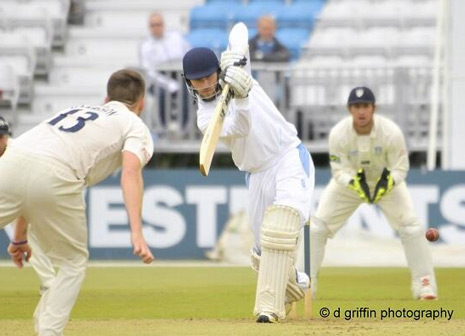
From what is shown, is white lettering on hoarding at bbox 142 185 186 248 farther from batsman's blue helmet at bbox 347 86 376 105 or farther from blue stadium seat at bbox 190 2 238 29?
batsman's blue helmet at bbox 347 86 376 105

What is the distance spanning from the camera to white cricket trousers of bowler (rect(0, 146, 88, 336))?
24.5 ft

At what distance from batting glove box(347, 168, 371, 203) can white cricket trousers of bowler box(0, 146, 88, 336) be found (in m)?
4.97

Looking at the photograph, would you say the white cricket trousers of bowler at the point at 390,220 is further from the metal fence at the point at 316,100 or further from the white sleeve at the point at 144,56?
the white sleeve at the point at 144,56

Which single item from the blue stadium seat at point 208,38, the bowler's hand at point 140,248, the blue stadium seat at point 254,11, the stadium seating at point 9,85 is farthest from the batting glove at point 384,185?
the blue stadium seat at point 254,11

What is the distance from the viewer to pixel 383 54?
18906 mm

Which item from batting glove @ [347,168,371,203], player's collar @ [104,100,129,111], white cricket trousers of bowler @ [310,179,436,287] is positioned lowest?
white cricket trousers of bowler @ [310,179,436,287]

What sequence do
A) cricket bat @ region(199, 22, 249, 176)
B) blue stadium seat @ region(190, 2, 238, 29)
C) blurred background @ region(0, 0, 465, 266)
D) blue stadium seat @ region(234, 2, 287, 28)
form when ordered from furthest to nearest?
blue stadium seat @ region(190, 2, 238, 29) < blue stadium seat @ region(234, 2, 287, 28) < blurred background @ region(0, 0, 465, 266) < cricket bat @ region(199, 22, 249, 176)

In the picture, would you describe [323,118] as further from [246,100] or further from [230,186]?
[246,100]

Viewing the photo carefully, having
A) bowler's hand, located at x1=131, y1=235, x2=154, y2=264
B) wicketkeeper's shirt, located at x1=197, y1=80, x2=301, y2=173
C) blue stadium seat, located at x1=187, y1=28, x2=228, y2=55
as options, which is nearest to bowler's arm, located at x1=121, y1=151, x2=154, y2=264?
bowler's hand, located at x1=131, y1=235, x2=154, y2=264

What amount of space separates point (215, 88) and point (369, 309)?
2916mm

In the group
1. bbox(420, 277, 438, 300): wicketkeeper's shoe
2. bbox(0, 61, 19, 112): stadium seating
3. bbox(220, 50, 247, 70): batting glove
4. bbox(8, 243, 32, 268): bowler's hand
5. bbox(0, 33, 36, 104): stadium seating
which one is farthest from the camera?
bbox(0, 33, 36, 104): stadium seating

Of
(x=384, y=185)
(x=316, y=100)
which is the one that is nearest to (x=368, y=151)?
(x=384, y=185)

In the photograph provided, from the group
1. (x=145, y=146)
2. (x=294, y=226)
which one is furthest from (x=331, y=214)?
(x=145, y=146)

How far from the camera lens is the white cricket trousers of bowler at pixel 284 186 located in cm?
899
